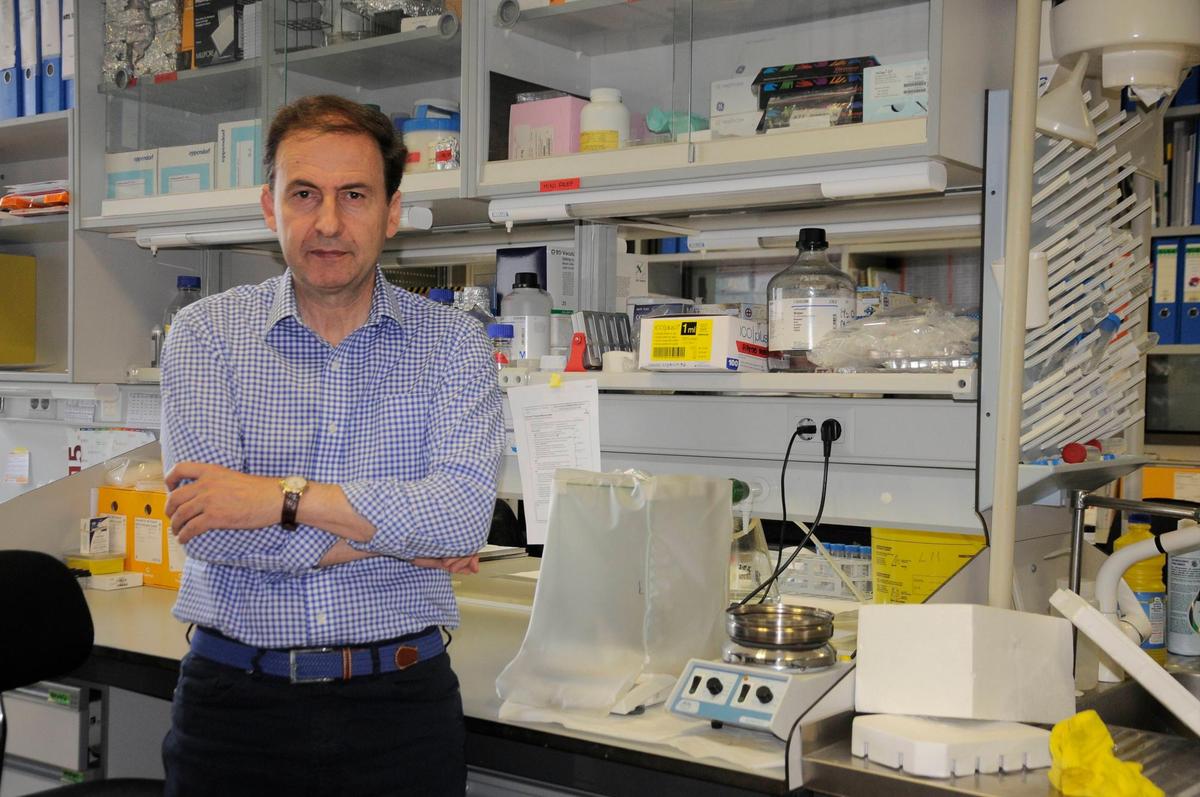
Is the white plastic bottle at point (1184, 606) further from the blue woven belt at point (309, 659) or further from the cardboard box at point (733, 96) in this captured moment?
the blue woven belt at point (309, 659)

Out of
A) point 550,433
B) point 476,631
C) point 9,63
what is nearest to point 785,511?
point 550,433

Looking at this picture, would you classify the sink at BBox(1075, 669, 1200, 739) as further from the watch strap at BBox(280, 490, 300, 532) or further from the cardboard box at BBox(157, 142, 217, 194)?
the cardboard box at BBox(157, 142, 217, 194)

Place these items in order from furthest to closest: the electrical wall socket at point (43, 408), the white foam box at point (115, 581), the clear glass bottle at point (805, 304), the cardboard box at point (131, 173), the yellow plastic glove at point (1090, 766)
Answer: the electrical wall socket at point (43, 408) < the cardboard box at point (131, 173) < the white foam box at point (115, 581) < the clear glass bottle at point (805, 304) < the yellow plastic glove at point (1090, 766)

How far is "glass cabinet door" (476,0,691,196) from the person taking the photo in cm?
213

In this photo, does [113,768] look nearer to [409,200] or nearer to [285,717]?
[285,717]

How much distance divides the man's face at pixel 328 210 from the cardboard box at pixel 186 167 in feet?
3.97

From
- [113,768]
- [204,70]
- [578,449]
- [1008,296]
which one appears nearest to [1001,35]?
[1008,296]

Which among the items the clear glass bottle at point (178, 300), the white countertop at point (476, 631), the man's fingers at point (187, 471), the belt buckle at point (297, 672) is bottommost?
the white countertop at point (476, 631)

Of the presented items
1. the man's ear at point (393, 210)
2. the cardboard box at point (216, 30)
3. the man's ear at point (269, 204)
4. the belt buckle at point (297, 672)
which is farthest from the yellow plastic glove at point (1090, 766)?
the cardboard box at point (216, 30)

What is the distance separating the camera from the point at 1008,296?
160cm

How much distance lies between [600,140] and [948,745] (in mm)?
1252

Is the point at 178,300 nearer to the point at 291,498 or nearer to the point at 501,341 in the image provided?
the point at 501,341

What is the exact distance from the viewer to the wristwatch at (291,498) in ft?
4.88

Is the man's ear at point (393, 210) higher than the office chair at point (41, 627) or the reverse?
higher
